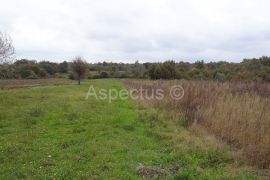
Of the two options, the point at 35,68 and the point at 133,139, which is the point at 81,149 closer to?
the point at 133,139

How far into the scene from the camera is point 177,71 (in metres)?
61.9

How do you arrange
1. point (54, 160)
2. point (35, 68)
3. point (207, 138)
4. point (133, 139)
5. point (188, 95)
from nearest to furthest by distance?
point (54, 160)
point (207, 138)
point (133, 139)
point (188, 95)
point (35, 68)

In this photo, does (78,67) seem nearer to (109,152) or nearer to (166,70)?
A: (166,70)

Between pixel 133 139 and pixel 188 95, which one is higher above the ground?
pixel 188 95

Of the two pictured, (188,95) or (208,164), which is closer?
(208,164)

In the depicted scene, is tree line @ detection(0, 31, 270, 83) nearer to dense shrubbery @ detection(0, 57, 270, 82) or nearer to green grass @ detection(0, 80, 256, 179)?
dense shrubbery @ detection(0, 57, 270, 82)

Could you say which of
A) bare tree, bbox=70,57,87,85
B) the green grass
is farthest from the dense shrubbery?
the green grass

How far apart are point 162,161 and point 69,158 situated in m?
2.26

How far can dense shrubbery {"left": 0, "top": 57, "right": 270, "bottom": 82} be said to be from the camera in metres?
34.5

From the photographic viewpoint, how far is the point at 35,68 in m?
89.4

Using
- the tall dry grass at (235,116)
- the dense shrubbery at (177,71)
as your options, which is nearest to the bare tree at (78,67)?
the dense shrubbery at (177,71)

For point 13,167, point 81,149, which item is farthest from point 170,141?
point 13,167

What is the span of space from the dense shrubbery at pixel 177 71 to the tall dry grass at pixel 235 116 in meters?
15.5

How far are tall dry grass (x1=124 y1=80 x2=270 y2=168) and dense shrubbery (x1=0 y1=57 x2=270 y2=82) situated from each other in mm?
15520
